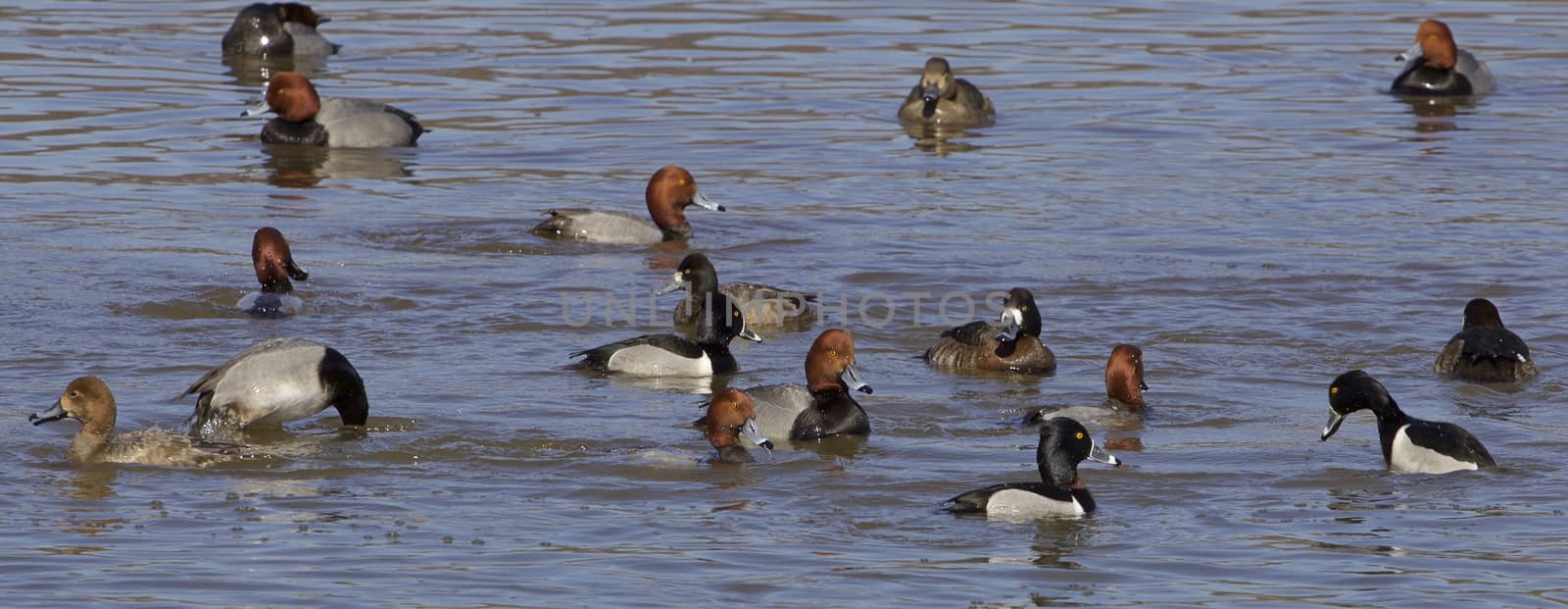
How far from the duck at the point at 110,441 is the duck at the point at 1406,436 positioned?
513 centimetres

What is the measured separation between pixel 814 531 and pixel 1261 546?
5.77ft

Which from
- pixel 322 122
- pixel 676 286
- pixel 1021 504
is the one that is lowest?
pixel 1021 504

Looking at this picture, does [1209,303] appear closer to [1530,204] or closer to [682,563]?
[1530,204]

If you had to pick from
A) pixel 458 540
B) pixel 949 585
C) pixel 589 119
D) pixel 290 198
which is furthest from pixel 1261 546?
pixel 589 119

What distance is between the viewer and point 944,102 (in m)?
21.8

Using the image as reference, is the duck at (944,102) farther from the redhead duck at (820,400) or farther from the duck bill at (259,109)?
the redhead duck at (820,400)

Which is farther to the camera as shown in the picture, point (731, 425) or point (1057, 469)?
point (731, 425)

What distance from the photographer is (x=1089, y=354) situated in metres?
12.7

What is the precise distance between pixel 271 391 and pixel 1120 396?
4177 mm

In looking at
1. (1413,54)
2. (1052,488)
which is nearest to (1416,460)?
(1052,488)

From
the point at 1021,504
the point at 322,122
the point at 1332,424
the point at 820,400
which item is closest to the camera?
the point at 1021,504

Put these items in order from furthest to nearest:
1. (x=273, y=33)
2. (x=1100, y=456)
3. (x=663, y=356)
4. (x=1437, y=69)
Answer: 1. (x=273, y=33)
2. (x=1437, y=69)
3. (x=663, y=356)
4. (x=1100, y=456)

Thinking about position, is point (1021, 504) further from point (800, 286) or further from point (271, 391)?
point (800, 286)

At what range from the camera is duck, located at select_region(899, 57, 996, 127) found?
2161 cm
